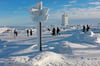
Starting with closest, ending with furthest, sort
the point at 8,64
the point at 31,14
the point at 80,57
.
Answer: the point at 8,64
the point at 80,57
the point at 31,14

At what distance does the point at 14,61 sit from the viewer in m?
9.47

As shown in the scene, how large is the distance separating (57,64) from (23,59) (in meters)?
1.76

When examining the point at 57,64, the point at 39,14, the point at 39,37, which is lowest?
the point at 57,64

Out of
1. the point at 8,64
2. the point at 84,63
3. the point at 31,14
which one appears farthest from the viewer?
the point at 31,14

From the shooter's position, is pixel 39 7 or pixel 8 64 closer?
pixel 8 64

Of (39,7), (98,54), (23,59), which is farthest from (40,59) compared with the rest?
(39,7)

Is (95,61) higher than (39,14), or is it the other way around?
(39,14)

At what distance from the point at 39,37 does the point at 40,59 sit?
4.36 metres

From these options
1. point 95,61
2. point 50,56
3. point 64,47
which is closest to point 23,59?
point 50,56

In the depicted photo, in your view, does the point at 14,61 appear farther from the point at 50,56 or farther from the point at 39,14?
the point at 39,14

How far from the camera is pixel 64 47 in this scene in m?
14.1

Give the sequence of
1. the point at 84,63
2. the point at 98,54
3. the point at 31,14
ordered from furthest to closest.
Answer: the point at 31,14 → the point at 98,54 → the point at 84,63

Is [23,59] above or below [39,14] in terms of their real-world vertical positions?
below

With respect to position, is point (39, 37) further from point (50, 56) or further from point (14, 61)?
point (14, 61)
